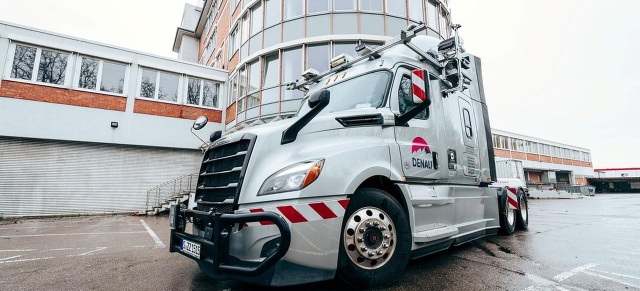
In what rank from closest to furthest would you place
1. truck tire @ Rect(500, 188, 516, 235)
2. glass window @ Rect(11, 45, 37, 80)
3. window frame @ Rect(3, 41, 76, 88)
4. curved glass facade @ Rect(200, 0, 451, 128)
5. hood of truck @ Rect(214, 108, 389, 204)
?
hood of truck @ Rect(214, 108, 389, 204) → truck tire @ Rect(500, 188, 516, 235) → window frame @ Rect(3, 41, 76, 88) → glass window @ Rect(11, 45, 37, 80) → curved glass facade @ Rect(200, 0, 451, 128)

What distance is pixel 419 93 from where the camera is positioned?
3275 mm

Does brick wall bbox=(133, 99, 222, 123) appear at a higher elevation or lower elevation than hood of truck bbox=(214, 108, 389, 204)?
higher

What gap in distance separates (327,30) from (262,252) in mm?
11917

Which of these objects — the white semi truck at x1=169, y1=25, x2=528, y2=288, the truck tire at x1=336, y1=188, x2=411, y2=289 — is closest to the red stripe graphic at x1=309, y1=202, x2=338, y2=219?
the white semi truck at x1=169, y1=25, x2=528, y2=288

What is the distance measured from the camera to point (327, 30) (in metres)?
12.7

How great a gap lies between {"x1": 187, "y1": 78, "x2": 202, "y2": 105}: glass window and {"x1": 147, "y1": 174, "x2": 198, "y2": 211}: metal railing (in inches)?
160

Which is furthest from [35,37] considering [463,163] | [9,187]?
[463,163]

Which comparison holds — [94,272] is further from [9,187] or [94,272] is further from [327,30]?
[9,187]

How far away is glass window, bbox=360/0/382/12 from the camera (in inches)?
511

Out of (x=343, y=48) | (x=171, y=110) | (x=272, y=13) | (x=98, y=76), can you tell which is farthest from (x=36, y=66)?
(x=343, y=48)

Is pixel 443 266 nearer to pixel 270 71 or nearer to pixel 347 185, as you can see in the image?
pixel 347 185

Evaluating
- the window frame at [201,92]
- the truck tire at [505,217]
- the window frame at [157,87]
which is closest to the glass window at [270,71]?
the window frame at [201,92]

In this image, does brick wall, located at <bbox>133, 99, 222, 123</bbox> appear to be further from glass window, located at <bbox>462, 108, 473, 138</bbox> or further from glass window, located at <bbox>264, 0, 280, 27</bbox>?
glass window, located at <bbox>462, 108, 473, 138</bbox>

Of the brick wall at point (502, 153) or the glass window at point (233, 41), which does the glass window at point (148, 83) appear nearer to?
the glass window at point (233, 41)
